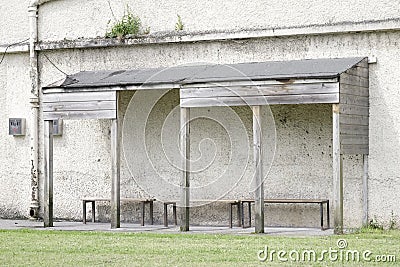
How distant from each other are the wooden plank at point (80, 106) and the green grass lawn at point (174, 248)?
2290 millimetres

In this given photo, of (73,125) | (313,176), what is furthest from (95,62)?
(313,176)

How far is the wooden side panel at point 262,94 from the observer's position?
16391 mm

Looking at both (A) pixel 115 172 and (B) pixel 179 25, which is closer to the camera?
(A) pixel 115 172

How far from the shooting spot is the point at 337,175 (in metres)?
16.5

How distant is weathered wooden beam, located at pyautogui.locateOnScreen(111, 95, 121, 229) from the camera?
18.1 metres

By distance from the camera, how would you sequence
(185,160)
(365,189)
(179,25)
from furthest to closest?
(179,25)
(365,189)
(185,160)

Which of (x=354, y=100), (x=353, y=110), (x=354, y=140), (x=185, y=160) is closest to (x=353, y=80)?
A: (x=354, y=100)

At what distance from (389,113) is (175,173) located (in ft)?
14.3

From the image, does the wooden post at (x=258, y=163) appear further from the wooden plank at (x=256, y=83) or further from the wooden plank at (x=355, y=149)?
the wooden plank at (x=355, y=149)

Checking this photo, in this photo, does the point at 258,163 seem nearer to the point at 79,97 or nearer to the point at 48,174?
the point at 79,97

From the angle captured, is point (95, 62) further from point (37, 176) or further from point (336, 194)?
point (336, 194)

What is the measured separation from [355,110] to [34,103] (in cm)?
689

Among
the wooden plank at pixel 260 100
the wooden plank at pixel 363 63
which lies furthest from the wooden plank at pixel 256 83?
the wooden plank at pixel 363 63

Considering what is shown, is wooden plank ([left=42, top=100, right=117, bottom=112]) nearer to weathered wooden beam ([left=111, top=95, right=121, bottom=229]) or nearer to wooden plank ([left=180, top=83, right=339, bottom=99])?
weathered wooden beam ([left=111, top=95, right=121, bottom=229])
